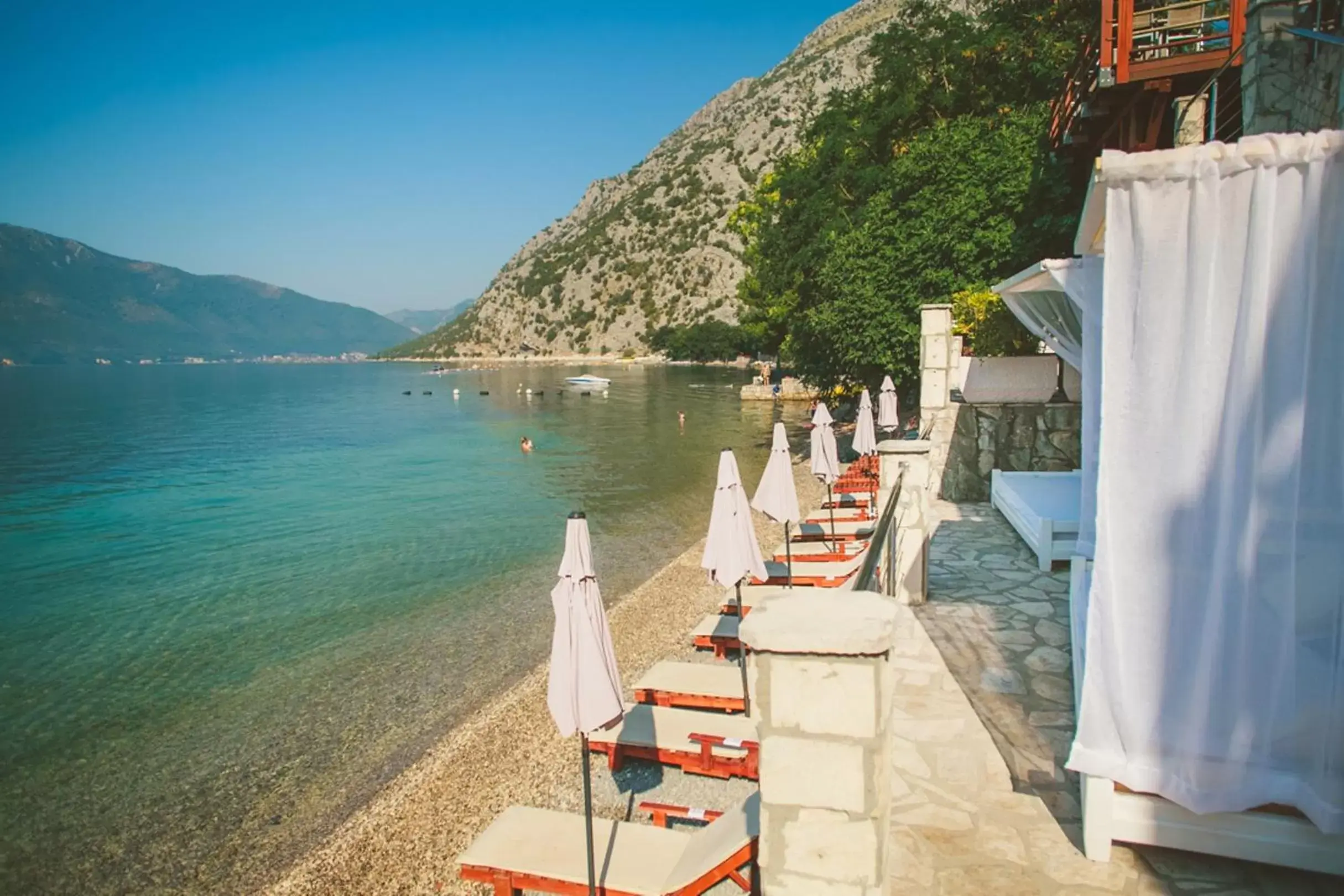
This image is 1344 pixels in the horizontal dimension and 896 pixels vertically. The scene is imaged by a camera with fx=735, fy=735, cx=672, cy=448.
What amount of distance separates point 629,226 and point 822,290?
105794mm

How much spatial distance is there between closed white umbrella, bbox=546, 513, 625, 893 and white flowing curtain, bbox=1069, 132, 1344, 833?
9.63ft

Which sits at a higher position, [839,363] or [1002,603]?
[839,363]

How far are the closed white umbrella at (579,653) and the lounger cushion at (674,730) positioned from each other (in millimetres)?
1843

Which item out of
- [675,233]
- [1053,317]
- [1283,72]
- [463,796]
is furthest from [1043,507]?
[675,233]

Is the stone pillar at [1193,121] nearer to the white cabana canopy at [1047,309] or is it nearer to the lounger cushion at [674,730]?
the white cabana canopy at [1047,309]

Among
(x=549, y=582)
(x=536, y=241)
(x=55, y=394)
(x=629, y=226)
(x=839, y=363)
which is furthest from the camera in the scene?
(x=536, y=241)

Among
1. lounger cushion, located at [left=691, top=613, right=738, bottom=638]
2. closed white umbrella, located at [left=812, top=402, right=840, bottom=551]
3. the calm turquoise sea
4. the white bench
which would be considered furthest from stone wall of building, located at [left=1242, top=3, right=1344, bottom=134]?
the calm turquoise sea

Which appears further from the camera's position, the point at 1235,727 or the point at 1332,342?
the point at 1235,727

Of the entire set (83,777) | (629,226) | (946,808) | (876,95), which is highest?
(629,226)

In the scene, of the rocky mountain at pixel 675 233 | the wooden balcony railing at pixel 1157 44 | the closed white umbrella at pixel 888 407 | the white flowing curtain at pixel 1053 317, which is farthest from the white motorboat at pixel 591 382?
the white flowing curtain at pixel 1053 317

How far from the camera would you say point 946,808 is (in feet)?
13.4

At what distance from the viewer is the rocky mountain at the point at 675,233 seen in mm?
105812

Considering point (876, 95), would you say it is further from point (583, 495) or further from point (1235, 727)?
point (1235, 727)

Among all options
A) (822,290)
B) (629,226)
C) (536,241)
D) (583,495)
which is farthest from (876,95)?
(536,241)
